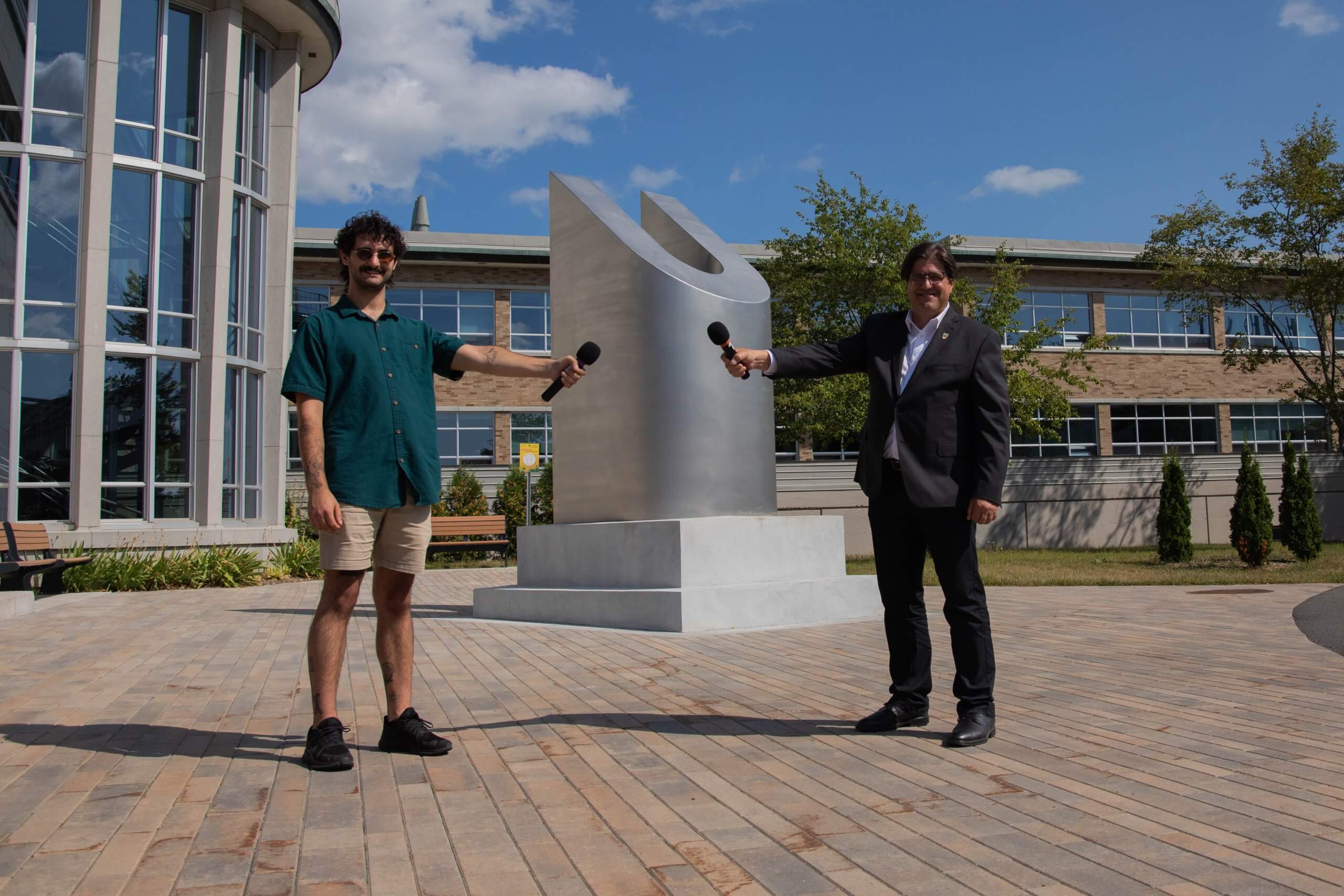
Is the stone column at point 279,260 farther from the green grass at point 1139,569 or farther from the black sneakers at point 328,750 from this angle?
the black sneakers at point 328,750

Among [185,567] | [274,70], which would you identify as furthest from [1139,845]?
[274,70]

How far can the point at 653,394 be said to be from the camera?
8758 mm

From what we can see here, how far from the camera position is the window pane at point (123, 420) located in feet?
53.4

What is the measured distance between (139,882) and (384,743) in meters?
1.54

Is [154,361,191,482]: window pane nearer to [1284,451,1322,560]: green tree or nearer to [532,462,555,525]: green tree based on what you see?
[532,462,555,525]: green tree

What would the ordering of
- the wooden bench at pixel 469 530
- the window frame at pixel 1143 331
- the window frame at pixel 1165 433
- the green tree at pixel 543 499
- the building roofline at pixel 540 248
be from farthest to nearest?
the window frame at pixel 1143 331, the window frame at pixel 1165 433, the building roofline at pixel 540 248, the green tree at pixel 543 499, the wooden bench at pixel 469 530

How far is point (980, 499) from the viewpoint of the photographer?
4.20 metres

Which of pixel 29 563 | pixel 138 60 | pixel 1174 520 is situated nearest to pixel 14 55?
pixel 138 60

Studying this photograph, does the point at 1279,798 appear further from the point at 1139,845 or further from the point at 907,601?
the point at 907,601

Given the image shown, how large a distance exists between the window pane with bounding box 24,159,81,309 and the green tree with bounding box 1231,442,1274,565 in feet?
60.6

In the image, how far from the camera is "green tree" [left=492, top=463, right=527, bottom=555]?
25.5 metres

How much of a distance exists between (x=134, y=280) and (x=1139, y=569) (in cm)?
1668

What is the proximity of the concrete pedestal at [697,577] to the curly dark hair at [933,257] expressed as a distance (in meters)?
4.04

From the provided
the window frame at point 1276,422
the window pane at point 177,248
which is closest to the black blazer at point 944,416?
the window pane at point 177,248
